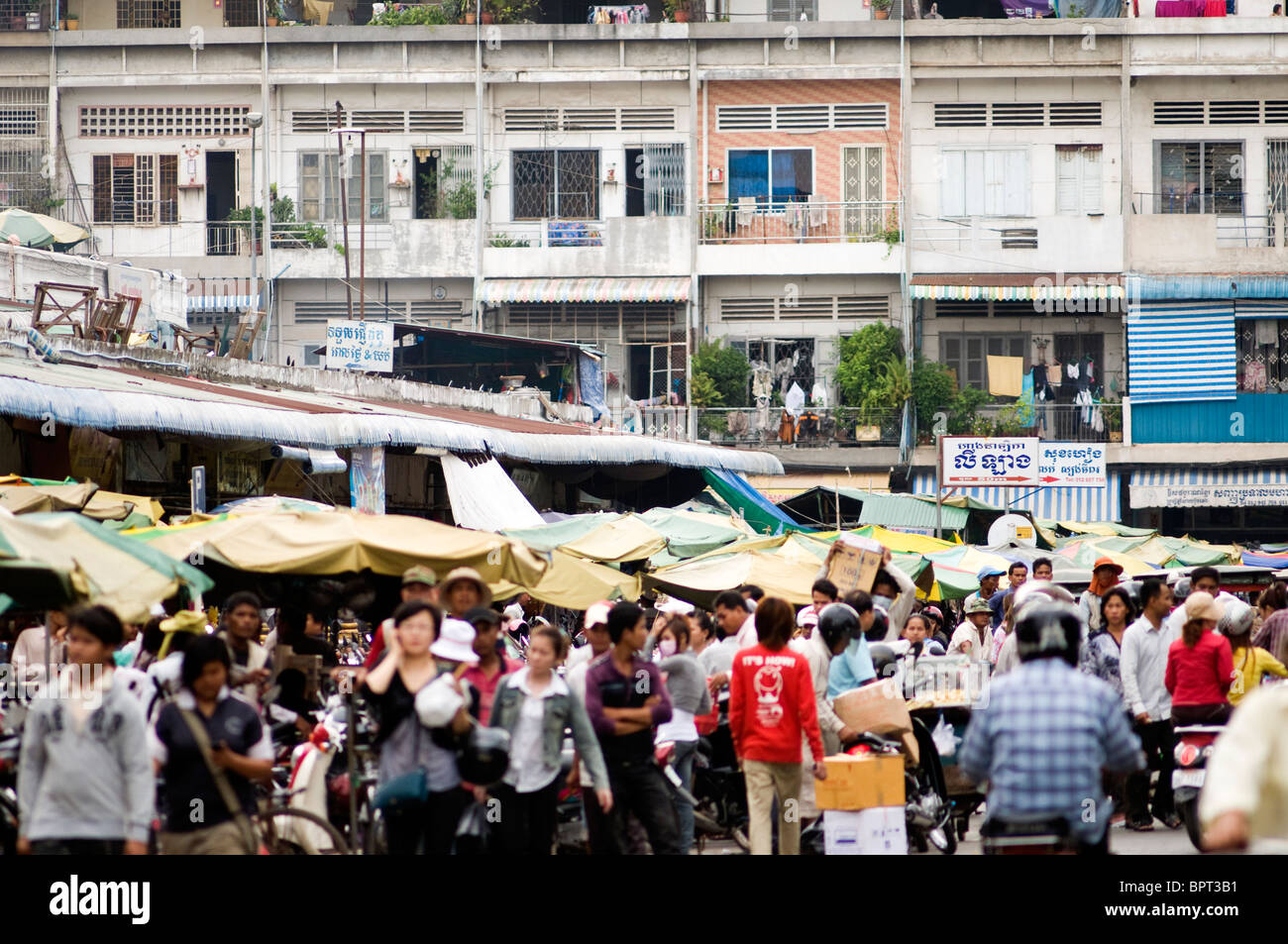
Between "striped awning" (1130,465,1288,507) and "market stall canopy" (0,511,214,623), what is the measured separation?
2612cm

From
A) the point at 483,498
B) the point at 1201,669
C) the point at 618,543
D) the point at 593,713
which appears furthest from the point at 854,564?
the point at 483,498

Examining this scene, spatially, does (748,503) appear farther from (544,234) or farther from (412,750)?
(412,750)

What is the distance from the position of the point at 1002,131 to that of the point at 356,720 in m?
27.3

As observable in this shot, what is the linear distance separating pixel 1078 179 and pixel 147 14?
64.0 ft

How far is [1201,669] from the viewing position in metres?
10.5

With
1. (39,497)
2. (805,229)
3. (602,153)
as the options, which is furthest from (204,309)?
(39,497)

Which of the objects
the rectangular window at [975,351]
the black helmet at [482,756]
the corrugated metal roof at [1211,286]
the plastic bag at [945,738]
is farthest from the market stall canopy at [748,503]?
the black helmet at [482,756]

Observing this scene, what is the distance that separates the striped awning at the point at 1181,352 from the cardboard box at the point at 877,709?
24.4 m

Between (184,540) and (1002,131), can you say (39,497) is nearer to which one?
(184,540)

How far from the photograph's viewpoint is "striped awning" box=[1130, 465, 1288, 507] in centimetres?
3156

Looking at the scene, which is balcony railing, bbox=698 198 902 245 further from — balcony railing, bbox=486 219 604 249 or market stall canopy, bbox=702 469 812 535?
market stall canopy, bbox=702 469 812 535

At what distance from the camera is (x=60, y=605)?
8.16 m

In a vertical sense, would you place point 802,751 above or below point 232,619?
below
